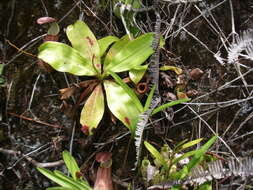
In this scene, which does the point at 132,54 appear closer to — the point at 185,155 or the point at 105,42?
the point at 105,42

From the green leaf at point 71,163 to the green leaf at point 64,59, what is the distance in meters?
0.33

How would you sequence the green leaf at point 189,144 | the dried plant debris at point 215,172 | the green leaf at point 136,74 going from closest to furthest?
the dried plant debris at point 215,172, the green leaf at point 189,144, the green leaf at point 136,74

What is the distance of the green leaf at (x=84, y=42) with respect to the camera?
4.87 feet

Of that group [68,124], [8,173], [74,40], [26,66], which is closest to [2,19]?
[26,66]

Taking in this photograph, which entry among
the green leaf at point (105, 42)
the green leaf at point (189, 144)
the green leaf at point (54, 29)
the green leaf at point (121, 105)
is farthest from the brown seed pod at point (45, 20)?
the green leaf at point (189, 144)

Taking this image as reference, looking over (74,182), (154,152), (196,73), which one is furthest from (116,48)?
(74,182)

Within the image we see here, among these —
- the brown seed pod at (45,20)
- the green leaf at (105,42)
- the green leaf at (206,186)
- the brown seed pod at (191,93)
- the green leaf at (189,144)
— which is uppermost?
the brown seed pod at (45,20)

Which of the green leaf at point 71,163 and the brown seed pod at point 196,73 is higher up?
the brown seed pod at point 196,73

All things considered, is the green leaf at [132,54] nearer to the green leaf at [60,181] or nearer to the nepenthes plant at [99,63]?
the nepenthes plant at [99,63]

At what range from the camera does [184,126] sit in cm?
151

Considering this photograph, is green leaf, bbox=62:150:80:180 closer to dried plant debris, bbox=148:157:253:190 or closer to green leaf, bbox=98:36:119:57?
dried plant debris, bbox=148:157:253:190

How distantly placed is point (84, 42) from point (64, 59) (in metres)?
0.11

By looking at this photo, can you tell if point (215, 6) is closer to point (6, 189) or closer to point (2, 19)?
point (2, 19)

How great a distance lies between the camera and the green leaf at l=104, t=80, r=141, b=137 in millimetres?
1371
